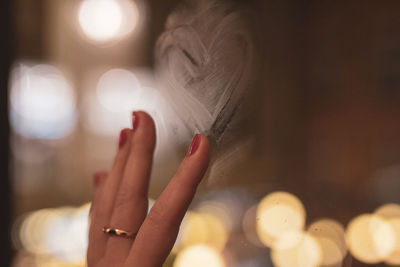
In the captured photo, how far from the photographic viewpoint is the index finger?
0.38m

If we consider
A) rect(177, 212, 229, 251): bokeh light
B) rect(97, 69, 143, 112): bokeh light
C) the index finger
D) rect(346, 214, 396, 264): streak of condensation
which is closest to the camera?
the index finger

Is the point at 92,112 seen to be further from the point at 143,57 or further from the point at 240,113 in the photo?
the point at 240,113

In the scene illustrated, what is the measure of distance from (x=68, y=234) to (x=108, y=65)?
1.60ft

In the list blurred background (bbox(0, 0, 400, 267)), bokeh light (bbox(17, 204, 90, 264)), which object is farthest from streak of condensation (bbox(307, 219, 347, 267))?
bokeh light (bbox(17, 204, 90, 264))

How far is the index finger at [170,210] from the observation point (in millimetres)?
382

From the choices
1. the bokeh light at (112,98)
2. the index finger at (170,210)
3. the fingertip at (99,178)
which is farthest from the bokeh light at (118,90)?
the index finger at (170,210)

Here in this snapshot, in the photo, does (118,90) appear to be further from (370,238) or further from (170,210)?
(170,210)

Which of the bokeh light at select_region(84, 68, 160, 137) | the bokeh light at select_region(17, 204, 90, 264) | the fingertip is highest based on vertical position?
the bokeh light at select_region(84, 68, 160, 137)

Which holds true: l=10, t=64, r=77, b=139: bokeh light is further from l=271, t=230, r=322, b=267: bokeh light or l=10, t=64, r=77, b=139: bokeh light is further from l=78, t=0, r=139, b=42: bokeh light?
l=271, t=230, r=322, b=267: bokeh light

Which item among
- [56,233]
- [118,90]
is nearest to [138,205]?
[118,90]

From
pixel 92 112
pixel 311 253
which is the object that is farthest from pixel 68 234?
pixel 311 253

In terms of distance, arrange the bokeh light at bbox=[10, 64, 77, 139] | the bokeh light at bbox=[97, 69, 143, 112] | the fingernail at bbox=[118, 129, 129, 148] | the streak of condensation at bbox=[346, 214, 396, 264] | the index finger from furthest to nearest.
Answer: the bokeh light at bbox=[10, 64, 77, 139], the bokeh light at bbox=[97, 69, 143, 112], the streak of condensation at bbox=[346, 214, 396, 264], the fingernail at bbox=[118, 129, 129, 148], the index finger

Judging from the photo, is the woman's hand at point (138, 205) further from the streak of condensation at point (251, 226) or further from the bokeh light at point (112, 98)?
the bokeh light at point (112, 98)

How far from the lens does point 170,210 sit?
391mm
